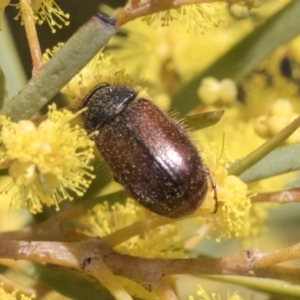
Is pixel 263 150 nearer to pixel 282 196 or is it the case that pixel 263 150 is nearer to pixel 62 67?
pixel 282 196

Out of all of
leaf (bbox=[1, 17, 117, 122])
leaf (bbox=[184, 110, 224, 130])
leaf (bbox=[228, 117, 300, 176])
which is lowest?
leaf (bbox=[228, 117, 300, 176])

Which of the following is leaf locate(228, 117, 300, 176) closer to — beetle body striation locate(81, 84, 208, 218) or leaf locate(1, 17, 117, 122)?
beetle body striation locate(81, 84, 208, 218)

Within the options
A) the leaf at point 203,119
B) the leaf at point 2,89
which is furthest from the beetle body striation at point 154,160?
the leaf at point 2,89

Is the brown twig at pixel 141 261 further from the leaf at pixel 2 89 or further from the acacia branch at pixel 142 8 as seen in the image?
the acacia branch at pixel 142 8

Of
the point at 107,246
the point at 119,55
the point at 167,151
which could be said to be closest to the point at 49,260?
the point at 107,246

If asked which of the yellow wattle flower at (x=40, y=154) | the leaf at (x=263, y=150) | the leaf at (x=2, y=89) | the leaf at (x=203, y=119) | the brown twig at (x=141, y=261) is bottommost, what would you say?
the brown twig at (x=141, y=261)

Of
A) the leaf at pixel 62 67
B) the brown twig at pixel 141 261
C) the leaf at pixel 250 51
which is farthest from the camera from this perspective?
the leaf at pixel 250 51

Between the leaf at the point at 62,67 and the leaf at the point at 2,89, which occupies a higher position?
the leaf at the point at 62,67

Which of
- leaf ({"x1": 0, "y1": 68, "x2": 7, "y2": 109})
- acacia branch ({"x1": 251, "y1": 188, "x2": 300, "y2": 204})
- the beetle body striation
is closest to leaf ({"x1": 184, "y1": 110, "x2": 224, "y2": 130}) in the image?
the beetle body striation
